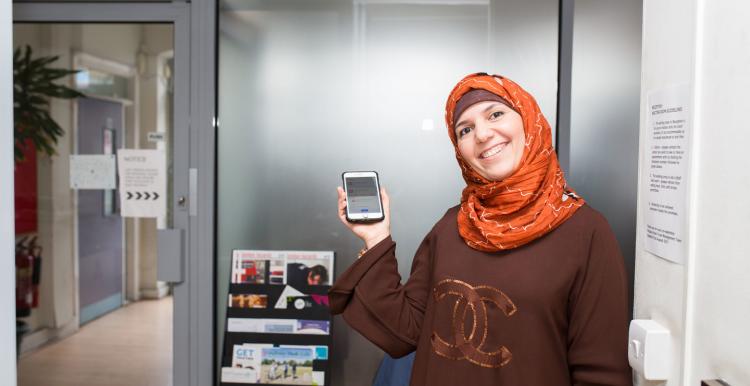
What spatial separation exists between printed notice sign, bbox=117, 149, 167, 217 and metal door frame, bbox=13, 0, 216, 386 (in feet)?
0.26

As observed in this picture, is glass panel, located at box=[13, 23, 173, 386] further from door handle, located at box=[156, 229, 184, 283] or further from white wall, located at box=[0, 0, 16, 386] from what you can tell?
white wall, located at box=[0, 0, 16, 386]

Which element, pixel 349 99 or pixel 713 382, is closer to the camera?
pixel 713 382

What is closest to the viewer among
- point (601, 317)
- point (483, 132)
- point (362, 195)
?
point (601, 317)

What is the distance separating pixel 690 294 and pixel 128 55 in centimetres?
230

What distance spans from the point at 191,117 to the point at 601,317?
1.85 metres

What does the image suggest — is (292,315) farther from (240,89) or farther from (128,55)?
(128,55)

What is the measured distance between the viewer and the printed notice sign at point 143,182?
2.52 m

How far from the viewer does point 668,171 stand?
1.04 metres

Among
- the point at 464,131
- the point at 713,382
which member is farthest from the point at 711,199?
the point at 464,131

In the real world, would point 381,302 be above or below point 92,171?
below

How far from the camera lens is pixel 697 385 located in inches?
36.4

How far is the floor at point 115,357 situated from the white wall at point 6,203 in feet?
5.13

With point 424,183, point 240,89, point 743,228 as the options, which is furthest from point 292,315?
point 743,228

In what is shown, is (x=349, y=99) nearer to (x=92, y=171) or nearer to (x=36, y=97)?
(x=92, y=171)
